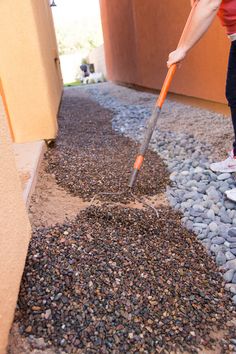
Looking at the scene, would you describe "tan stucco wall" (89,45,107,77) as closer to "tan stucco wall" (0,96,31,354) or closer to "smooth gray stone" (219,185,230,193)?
"smooth gray stone" (219,185,230,193)

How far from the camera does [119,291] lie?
1.30 meters

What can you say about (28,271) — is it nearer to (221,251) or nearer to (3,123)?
(3,123)

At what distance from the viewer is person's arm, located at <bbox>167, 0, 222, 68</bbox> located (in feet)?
5.69

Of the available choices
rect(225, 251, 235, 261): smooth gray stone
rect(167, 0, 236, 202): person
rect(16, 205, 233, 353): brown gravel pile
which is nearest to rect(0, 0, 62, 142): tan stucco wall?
rect(167, 0, 236, 202): person

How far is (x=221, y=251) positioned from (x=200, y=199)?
0.56 meters

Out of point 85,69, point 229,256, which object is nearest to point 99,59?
point 85,69

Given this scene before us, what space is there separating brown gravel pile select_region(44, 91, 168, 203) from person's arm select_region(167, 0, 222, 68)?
3.00 ft

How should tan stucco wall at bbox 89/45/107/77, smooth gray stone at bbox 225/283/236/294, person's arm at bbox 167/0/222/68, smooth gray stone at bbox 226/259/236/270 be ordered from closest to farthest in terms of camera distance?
smooth gray stone at bbox 225/283/236/294
smooth gray stone at bbox 226/259/236/270
person's arm at bbox 167/0/222/68
tan stucco wall at bbox 89/45/107/77

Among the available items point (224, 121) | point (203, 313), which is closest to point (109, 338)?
point (203, 313)

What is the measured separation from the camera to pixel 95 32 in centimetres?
2023

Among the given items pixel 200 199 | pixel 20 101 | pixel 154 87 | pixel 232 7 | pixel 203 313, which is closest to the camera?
pixel 203 313

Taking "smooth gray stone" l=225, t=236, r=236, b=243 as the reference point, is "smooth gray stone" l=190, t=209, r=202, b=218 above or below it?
below

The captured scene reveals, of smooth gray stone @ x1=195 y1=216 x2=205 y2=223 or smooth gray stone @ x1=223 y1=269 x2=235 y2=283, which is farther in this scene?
smooth gray stone @ x1=195 y1=216 x2=205 y2=223

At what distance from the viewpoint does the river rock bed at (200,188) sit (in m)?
1.67
